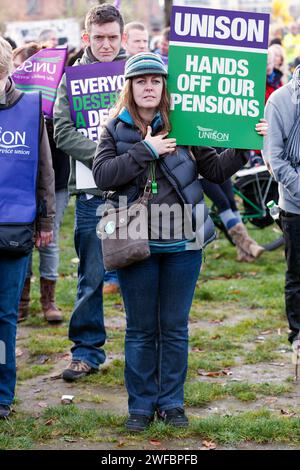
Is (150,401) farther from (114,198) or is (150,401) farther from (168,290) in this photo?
(114,198)

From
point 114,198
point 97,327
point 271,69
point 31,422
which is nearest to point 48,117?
point 97,327

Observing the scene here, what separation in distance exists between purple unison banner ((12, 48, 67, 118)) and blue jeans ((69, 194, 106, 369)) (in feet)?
3.60

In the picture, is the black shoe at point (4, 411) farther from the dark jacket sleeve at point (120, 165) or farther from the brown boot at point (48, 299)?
the brown boot at point (48, 299)

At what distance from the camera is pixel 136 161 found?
492 cm

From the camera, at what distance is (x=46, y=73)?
7.03m

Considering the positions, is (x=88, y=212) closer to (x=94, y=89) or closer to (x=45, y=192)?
(x=45, y=192)

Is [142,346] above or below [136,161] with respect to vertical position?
below

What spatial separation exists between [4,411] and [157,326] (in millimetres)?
1072

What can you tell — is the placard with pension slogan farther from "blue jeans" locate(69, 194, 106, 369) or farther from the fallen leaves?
the fallen leaves

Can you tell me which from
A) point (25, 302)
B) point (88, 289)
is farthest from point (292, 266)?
point (25, 302)

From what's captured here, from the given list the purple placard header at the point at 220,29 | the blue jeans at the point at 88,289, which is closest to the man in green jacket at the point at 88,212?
the blue jeans at the point at 88,289

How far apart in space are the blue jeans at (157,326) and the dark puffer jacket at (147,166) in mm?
259

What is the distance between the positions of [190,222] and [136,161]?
1.53 ft

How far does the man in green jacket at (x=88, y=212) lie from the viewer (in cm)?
621
